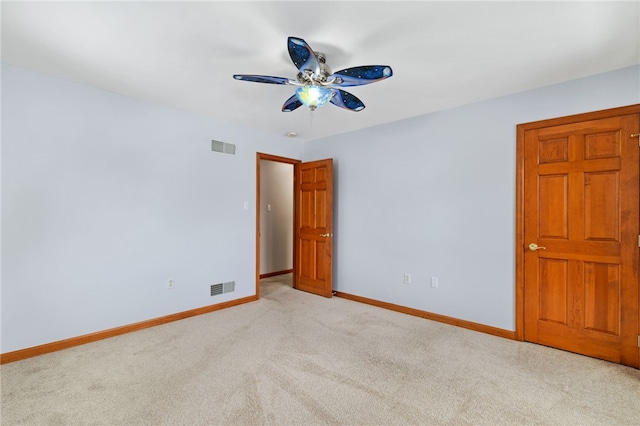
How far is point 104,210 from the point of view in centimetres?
302

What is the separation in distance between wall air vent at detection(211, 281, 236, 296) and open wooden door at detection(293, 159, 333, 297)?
4.04ft

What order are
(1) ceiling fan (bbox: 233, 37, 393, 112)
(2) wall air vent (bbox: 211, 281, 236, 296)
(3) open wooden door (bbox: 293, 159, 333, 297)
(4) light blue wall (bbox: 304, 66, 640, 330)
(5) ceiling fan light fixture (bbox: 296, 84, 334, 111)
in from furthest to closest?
(3) open wooden door (bbox: 293, 159, 333, 297) < (2) wall air vent (bbox: 211, 281, 236, 296) < (4) light blue wall (bbox: 304, 66, 640, 330) < (5) ceiling fan light fixture (bbox: 296, 84, 334, 111) < (1) ceiling fan (bbox: 233, 37, 393, 112)

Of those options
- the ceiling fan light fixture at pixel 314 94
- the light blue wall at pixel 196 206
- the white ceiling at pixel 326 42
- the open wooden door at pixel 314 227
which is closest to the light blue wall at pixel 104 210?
the light blue wall at pixel 196 206

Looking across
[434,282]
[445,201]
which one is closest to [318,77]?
[445,201]

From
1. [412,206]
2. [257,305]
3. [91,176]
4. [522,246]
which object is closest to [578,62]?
[522,246]

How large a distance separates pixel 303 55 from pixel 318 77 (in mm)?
361

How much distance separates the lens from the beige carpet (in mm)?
1863

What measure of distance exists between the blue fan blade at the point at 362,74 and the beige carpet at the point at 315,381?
218 centimetres

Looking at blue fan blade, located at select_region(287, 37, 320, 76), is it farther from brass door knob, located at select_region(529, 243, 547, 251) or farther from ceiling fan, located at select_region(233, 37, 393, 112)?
brass door knob, located at select_region(529, 243, 547, 251)

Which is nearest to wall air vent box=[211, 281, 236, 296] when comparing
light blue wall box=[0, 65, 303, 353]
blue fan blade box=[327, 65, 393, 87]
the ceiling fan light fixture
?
light blue wall box=[0, 65, 303, 353]

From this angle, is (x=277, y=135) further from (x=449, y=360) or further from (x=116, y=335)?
(x=449, y=360)

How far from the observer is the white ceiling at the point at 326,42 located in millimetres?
1787

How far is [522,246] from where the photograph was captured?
2.96 meters

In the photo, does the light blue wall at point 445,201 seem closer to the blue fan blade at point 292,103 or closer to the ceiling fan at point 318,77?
the ceiling fan at point 318,77
